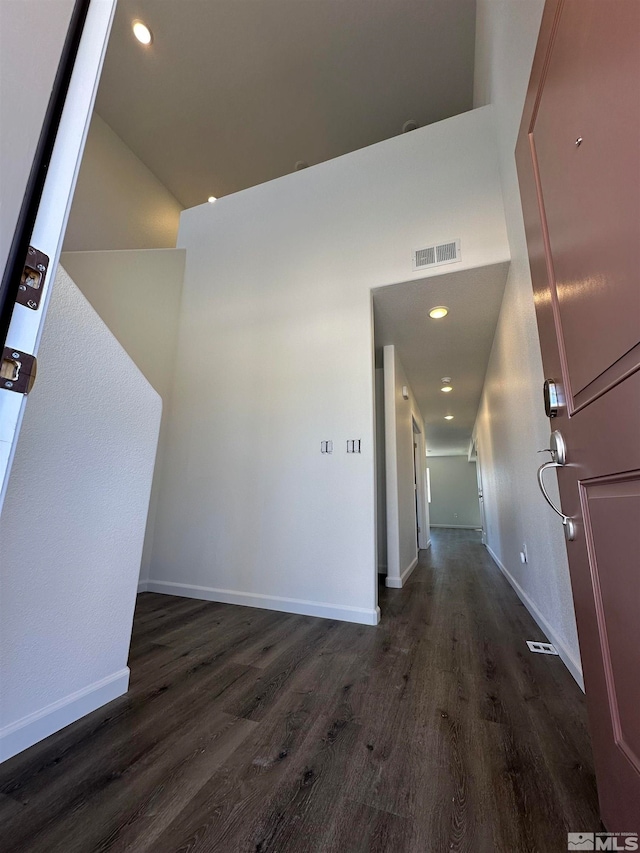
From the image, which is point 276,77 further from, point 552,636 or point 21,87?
point 552,636

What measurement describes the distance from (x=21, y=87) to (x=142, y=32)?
4.28m

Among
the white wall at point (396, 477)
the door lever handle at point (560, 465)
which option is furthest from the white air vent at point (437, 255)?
the door lever handle at point (560, 465)

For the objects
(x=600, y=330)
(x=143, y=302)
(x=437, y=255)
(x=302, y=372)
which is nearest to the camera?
(x=600, y=330)

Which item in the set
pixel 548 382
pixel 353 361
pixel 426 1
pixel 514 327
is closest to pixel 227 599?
pixel 353 361

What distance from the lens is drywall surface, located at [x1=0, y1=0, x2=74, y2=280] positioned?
1.48 ft

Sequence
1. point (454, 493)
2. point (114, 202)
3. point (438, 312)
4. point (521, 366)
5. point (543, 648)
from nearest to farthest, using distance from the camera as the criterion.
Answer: point (543, 648), point (521, 366), point (438, 312), point (114, 202), point (454, 493)

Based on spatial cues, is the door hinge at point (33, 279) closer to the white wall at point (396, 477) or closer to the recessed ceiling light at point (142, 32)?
the white wall at point (396, 477)

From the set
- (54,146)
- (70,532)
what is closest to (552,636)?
(70,532)

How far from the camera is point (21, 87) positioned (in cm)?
48

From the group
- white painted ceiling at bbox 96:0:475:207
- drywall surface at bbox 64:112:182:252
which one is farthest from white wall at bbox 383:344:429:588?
drywall surface at bbox 64:112:182:252

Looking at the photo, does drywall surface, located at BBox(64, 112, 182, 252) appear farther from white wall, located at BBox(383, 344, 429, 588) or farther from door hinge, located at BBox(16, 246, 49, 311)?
door hinge, located at BBox(16, 246, 49, 311)

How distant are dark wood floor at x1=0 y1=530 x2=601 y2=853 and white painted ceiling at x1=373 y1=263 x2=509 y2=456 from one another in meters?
2.44

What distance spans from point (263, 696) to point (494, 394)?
365cm

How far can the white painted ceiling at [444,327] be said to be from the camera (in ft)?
8.70
